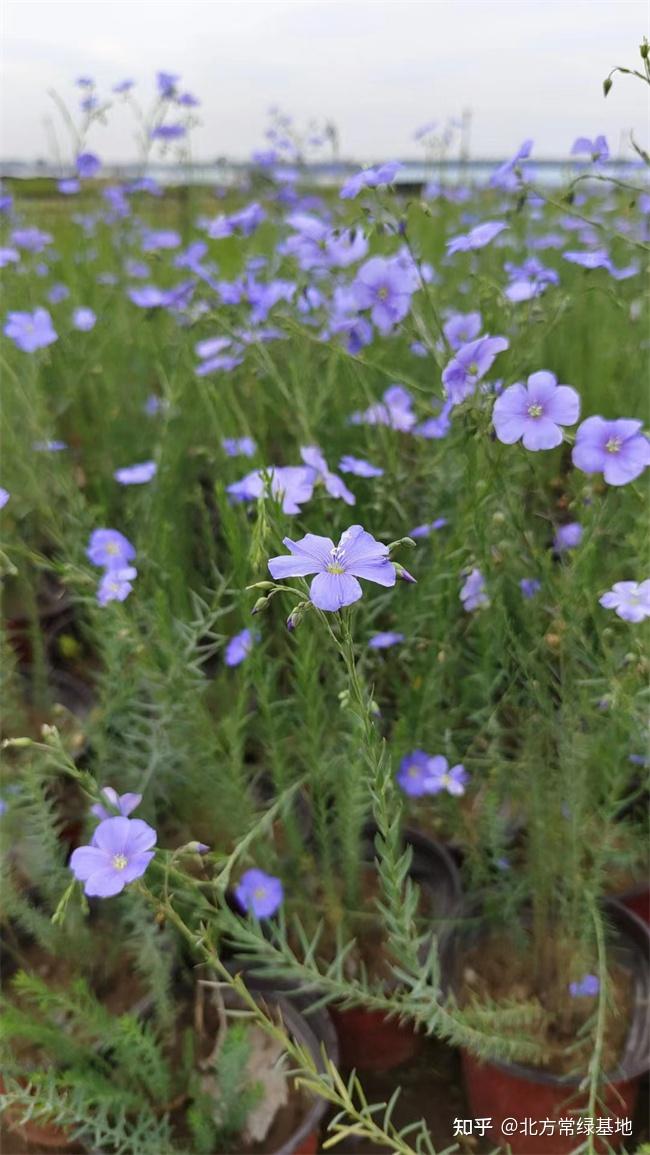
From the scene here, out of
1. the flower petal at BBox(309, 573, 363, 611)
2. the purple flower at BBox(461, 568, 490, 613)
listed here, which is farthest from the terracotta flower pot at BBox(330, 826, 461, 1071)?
the flower petal at BBox(309, 573, 363, 611)

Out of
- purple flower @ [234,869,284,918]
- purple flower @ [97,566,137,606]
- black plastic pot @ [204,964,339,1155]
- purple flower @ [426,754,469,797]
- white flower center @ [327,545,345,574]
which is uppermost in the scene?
white flower center @ [327,545,345,574]

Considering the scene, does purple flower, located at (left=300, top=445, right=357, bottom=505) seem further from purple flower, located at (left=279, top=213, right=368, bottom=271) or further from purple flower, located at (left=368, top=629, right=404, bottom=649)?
purple flower, located at (left=279, top=213, right=368, bottom=271)

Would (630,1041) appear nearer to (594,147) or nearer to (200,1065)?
(200,1065)

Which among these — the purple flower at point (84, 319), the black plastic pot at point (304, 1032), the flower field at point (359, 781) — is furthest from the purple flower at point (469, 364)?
the purple flower at point (84, 319)

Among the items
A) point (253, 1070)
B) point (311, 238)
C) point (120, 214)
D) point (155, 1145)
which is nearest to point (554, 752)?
point (253, 1070)

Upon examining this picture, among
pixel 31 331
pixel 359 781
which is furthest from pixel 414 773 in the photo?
pixel 31 331

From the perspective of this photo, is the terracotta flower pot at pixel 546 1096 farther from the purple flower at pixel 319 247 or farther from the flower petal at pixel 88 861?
the purple flower at pixel 319 247
